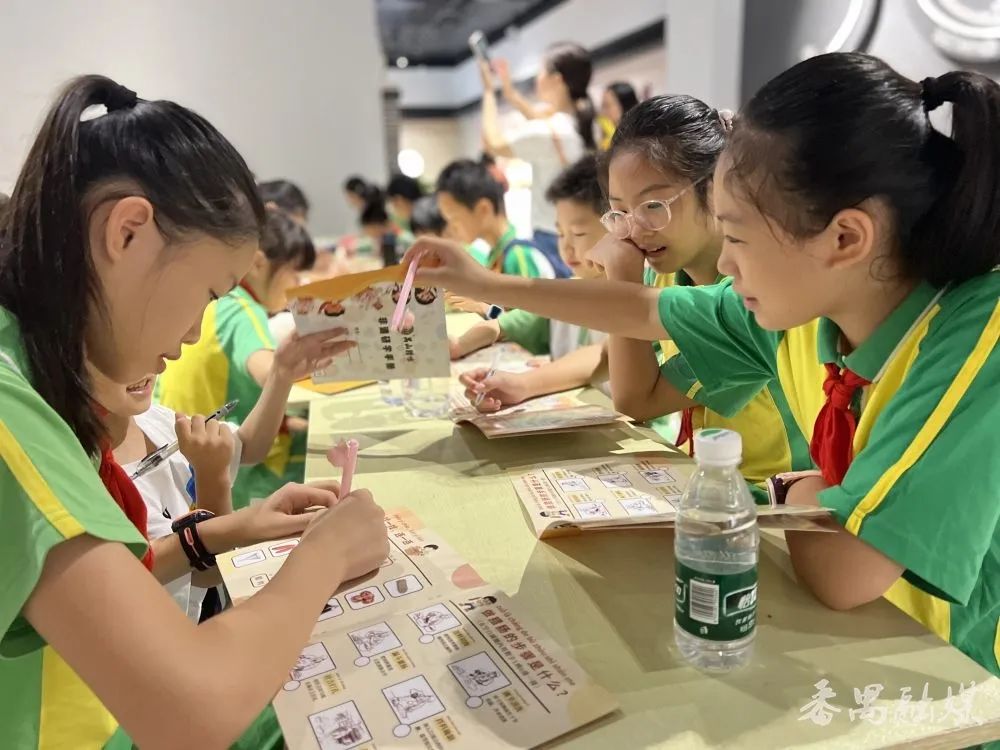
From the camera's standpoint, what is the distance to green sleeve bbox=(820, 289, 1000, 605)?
2.21ft

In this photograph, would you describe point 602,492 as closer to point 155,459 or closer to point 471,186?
point 155,459

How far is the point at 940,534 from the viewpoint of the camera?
67 cm

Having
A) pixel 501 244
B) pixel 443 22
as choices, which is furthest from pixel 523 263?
pixel 443 22

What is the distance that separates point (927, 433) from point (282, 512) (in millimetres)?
730

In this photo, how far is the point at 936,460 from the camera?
Result: 26.6 inches

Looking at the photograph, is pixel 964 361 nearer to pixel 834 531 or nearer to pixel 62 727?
pixel 834 531

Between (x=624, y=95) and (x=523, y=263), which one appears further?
(x=624, y=95)

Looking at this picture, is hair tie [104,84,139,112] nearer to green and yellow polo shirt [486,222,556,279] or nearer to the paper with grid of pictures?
the paper with grid of pictures

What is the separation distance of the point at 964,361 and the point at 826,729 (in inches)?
14.3

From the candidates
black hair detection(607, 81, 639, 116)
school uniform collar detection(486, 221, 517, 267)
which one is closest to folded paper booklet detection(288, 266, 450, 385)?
school uniform collar detection(486, 221, 517, 267)

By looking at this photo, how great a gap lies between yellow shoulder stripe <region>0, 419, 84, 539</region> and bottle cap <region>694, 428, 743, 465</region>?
1.60 ft

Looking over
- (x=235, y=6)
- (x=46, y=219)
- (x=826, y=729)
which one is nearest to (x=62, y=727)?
(x=46, y=219)

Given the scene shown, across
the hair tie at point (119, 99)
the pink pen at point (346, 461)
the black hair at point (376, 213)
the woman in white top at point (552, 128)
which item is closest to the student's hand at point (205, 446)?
the pink pen at point (346, 461)

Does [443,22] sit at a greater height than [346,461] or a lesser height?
greater
